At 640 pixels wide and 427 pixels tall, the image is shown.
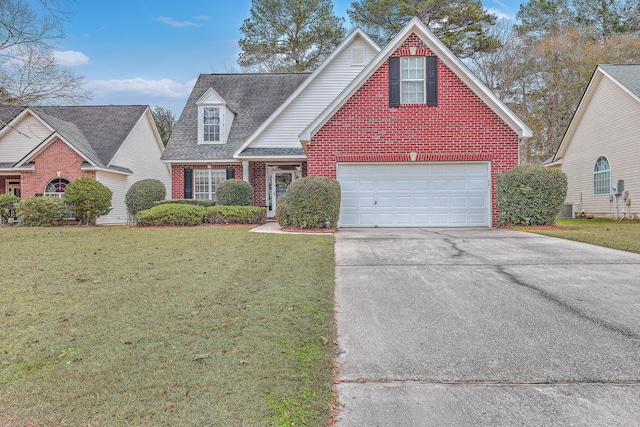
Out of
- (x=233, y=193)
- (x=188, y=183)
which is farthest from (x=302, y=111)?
(x=188, y=183)

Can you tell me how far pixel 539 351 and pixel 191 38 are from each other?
25.1m

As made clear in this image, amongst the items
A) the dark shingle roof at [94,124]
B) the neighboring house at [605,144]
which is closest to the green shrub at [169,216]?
the dark shingle roof at [94,124]

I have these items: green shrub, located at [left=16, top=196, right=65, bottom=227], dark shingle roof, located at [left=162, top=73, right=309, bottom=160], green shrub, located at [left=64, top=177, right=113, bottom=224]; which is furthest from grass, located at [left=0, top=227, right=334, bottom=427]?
dark shingle roof, located at [left=162, top=73, right=309, bottom=160]

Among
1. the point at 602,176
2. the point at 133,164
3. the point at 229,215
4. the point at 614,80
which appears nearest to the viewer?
the point at 229,215

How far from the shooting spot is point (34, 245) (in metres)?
8.98

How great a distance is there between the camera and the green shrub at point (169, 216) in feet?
45.8

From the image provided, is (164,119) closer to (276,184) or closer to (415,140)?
(276,184)

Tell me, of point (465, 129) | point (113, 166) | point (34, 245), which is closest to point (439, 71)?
point (465, 129)

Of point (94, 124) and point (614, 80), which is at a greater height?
point (614, 80)

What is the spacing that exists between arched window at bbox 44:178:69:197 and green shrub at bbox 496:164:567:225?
1889cm

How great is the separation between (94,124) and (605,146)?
26451 mm

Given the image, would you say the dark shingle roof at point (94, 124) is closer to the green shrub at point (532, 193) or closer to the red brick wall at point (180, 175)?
the red brick wall at point (180, 175)

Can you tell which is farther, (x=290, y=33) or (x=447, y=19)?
(x=290, y=33)

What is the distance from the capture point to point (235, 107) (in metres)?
20.3
